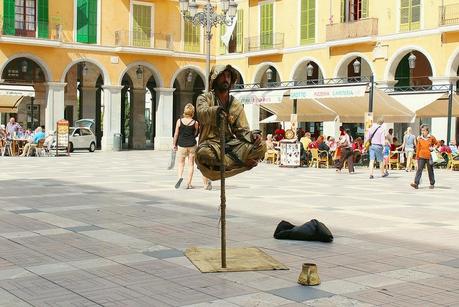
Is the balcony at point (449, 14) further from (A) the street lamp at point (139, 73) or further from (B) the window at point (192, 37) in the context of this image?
(A) the street lamp at point (139, 73)

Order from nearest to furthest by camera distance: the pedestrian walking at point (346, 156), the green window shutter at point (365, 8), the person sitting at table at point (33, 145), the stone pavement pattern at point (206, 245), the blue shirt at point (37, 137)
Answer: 1. the stone pavement pattern at point (206, 245)
2. the pedestrian walking at point (346, 156)
3. the person sitting at table at point (33, 145)
4. the blue shirt at point (37, 137)
5. the green window shutter at point (365, 8)

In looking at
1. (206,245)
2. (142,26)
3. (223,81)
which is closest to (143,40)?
(142,26)

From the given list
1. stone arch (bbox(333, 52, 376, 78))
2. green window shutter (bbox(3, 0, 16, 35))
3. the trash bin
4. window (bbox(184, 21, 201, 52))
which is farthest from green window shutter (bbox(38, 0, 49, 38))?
stone arch (bbox(333, 52, 376, 78))

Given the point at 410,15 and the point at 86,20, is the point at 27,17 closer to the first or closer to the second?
the point at 86,20

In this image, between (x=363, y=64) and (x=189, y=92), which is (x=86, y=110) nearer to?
(x=189, y=92)

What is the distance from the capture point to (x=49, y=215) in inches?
368

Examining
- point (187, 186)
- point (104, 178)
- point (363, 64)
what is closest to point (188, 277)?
point (187, 186)

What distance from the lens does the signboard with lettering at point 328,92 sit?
22.4 m

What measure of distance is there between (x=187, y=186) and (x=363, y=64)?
20669 mm

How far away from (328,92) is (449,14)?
6693 millimetres

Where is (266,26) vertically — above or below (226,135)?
above

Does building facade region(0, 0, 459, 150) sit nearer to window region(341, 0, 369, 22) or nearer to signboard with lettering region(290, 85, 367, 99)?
window region(341, 0, 369, 22)

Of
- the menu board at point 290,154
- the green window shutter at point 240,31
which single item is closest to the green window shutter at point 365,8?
the green window shutter at point 240,31

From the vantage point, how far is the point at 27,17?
32844 mm
